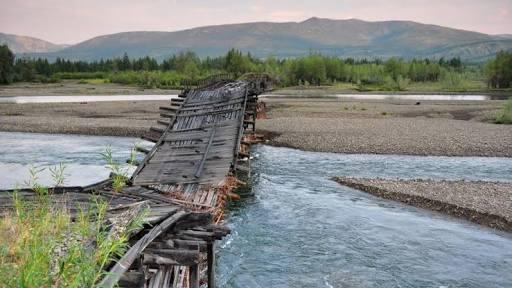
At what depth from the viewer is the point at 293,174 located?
29875 mm

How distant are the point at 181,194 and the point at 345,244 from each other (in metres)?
6.00

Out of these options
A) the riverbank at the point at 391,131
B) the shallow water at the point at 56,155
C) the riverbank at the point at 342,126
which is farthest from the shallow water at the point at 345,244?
the riverbank at the point at 342,126

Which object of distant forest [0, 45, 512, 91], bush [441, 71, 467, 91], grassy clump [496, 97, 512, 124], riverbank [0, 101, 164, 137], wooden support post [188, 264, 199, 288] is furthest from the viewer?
distant forest [0, 45, 512, 91]

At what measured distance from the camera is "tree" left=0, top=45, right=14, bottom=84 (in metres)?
130

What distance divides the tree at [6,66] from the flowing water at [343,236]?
11041cm

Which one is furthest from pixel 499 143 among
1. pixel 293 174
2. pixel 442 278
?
pixel 442 278

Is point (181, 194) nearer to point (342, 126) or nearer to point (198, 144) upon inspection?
point (198, 144)

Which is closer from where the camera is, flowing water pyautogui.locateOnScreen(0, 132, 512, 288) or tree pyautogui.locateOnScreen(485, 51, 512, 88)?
flowing water pyautogui.locateOnScreen(0, 132, 512, 288)

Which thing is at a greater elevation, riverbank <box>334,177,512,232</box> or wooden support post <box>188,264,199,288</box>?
wooden support post <box>188,264,199,288</box>

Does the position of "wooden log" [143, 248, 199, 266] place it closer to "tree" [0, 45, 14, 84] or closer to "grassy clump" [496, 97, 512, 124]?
"grassy clump" [496, 97, 512, 124]

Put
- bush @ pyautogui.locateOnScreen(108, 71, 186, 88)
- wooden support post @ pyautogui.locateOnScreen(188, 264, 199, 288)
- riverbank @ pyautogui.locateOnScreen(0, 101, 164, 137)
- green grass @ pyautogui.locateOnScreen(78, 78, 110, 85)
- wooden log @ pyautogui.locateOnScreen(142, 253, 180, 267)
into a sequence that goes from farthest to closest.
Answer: green grass @ pyautogui.locateOnScreen(78, 78, 110, 85)
bush @ pyautogui.locateOnScreen(108, 71, 186, 88)
riverbank @ pyautogui.locateOnScreen(0, 101, 164, 137)
wooden support post @ pyautogui.locateOnScreen(188, 264, 199, 288)
wooden log @ pyautogui.locateOnScreen(142, 253, 180, 267)

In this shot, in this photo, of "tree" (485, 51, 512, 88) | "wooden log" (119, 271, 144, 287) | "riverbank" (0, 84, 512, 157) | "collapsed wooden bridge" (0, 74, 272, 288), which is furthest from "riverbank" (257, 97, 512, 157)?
"tree" (485, 51, 512, 88)

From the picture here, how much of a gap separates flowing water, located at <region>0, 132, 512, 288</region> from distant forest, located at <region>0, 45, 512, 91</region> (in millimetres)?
92394

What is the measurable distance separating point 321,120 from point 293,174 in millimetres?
25968
